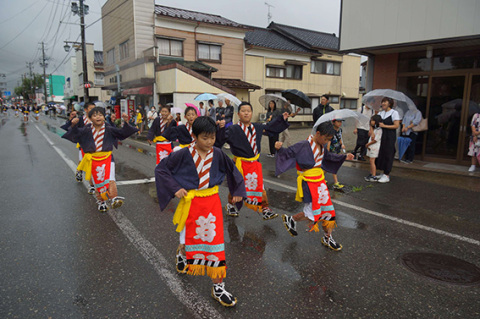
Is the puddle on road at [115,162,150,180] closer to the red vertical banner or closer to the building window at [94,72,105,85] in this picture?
the red vertical banner

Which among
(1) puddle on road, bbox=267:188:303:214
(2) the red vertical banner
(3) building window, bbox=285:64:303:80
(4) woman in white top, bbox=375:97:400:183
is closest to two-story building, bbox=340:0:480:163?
(4) woman in white top, bbox=375:97:400:183

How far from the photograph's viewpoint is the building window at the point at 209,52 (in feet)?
71.4

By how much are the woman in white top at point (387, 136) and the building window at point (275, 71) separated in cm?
1760

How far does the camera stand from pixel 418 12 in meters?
8.48

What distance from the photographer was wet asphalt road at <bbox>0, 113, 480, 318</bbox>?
282 centimetres

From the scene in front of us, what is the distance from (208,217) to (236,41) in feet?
71.4

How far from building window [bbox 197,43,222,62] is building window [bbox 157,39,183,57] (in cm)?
134

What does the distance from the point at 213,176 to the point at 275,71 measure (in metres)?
22.8

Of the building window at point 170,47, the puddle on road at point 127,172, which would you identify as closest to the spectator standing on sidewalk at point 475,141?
the puddle on road at point 127,172

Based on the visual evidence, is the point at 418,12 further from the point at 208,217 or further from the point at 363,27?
the point at 208,217

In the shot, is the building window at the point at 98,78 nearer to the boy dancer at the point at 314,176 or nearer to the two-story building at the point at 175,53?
the two-story building at the point at 175,53

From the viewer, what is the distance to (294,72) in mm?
25266

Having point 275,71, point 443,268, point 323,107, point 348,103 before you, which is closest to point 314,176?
point 443,268

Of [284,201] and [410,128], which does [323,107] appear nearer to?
[410,128]
